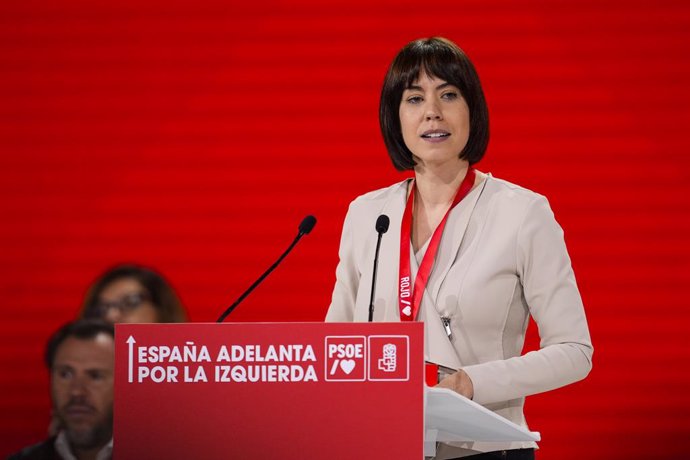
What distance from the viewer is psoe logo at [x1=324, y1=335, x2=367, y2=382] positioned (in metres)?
1.70

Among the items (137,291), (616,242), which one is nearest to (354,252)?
(137,291)

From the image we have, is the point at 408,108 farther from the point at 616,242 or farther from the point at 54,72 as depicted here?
the point at 54,72

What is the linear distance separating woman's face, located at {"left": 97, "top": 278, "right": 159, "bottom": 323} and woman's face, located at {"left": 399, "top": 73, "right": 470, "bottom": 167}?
1452mm

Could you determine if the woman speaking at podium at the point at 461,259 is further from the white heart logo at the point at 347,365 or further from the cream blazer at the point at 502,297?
the white heart logo at the point at 347,365

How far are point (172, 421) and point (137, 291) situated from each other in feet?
6.82

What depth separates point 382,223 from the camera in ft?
7.64

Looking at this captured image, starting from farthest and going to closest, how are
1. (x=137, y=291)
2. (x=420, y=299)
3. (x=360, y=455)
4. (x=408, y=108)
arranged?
(x=137, y=291) → (x=408, y=108) → (x=420, y=299) → (x=360, y=455)

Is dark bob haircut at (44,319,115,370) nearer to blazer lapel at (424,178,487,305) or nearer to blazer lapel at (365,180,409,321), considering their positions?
blazer lapel at (365,180,409,321)

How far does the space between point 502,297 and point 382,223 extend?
314 mm

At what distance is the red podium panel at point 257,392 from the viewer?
170cm

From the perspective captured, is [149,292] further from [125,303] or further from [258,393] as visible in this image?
[258,393]

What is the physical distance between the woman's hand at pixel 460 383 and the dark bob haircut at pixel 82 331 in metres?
1.57

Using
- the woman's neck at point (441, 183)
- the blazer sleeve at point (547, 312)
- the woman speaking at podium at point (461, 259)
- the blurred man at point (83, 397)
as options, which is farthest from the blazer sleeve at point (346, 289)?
the blurred man at point (83, 397)

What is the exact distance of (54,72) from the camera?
169 inches
